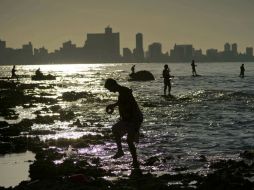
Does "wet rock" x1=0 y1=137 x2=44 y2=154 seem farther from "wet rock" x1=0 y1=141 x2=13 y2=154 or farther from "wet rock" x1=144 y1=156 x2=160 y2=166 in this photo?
"wet rock" x1=144 y1=156 x2=160 y2=166

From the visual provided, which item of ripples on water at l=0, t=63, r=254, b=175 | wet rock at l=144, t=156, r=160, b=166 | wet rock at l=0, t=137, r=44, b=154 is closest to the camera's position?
wet rock at l=144, t=156, r=160, b=166

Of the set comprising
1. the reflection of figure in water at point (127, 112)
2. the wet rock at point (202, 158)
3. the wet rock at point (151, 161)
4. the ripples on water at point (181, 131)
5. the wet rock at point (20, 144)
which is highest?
the reflection of figure in water at point (127, 112)

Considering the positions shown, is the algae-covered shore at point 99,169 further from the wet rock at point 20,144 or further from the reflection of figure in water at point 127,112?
the reflection of figure in water at point 127,112

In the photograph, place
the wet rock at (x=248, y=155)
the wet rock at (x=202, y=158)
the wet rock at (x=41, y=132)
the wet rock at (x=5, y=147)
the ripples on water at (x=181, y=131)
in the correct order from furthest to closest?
the wet rock at (x=41, y=132) → the wet rock at (x=5, y=147) → the ripples on water at (x=181, y=131) → the wet rock at (x=248, y=155) → the wet rock at (x=202, y=158)

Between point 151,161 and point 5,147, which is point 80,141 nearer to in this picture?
point 5,147

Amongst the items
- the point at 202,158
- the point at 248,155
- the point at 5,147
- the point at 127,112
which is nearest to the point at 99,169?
the point at 127,112

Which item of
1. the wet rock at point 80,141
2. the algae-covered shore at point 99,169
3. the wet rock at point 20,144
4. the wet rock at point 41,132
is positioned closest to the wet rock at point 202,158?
the algae-covered shore at point 99,169

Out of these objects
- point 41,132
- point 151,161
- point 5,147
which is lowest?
point 41,132

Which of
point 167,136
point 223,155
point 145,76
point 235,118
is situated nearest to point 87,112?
point 235,118

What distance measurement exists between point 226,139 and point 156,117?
30.2 ft

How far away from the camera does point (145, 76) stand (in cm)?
8362

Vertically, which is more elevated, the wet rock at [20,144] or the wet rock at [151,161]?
the wet rock at [151,161]

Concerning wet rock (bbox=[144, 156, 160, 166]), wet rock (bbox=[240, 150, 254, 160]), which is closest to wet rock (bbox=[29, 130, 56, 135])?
wet rock (bbox=[144, 156, 160, 166])

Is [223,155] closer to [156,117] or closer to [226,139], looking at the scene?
[226,139]
